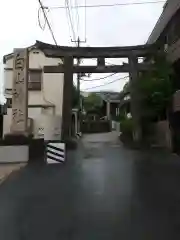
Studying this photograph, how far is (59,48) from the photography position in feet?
110

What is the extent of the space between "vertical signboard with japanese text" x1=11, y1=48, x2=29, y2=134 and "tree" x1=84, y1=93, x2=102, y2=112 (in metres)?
53.2

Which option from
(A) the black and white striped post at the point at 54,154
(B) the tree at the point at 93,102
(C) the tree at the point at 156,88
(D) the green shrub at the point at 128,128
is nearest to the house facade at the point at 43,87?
(D) the green shrub at the point at 128,128

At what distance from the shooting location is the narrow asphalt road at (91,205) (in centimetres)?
762

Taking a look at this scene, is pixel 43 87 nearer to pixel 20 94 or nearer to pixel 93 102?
pixel 20 94

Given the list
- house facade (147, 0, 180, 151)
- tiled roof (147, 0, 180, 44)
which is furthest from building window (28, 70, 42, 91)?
house facade (147, 0, 180, 151)

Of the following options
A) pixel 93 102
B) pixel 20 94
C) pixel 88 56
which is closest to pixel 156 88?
pixel 88 56

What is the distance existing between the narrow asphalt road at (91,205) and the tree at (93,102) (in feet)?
201

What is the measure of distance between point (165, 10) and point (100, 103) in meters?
48.2

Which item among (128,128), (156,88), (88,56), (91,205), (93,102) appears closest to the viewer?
(91,205)

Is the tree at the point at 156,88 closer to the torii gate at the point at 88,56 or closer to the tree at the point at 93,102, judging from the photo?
the torii gate at the point at 88,56

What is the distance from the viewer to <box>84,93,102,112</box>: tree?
7888 cm

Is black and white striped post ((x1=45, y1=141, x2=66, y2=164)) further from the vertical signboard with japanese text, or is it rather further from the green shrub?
the green shrub

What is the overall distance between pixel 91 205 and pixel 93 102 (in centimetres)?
6894

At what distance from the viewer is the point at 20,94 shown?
2523 cm
